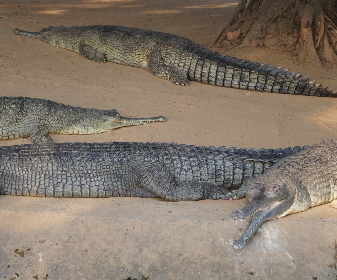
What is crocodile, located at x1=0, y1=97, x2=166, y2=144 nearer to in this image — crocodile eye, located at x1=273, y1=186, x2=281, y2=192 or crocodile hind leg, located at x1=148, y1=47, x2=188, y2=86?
crocodile hind leg, located at x1=148, y1=47, x2=188, y2=86

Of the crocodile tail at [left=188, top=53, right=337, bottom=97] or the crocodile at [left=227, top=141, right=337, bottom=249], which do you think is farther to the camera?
the crocodile tail at [left=188, top=53, right=337, bottom=97]

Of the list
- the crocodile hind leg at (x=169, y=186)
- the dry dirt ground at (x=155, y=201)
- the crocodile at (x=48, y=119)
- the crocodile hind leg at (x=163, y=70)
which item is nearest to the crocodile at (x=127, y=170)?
the crocodile hind leg at (x=169, y=186)

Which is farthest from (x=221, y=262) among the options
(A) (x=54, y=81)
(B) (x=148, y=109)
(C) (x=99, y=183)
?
(A) (x=54, y=81)

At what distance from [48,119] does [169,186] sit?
8.04 feet

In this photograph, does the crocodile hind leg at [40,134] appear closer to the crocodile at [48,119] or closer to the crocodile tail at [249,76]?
the crocodile at [48,119]

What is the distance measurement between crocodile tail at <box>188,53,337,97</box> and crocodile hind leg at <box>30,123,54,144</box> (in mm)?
3192

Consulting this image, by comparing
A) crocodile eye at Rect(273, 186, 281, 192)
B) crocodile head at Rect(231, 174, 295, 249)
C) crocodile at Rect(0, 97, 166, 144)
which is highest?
crocodile eye at Rect(273, 186, 281, 192)

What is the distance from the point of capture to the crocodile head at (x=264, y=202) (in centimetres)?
346

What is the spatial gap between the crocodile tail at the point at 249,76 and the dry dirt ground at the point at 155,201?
16 centimetres

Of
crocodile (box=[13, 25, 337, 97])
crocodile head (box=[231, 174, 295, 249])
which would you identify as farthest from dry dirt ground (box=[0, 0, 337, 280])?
crocodile (box=[13, 25, 337, 97])

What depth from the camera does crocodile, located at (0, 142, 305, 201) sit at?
4.31 metres

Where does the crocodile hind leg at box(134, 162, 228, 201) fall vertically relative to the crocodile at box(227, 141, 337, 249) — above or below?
below

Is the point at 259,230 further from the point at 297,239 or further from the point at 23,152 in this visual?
the point at 23,152

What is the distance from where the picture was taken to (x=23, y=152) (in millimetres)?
4441
